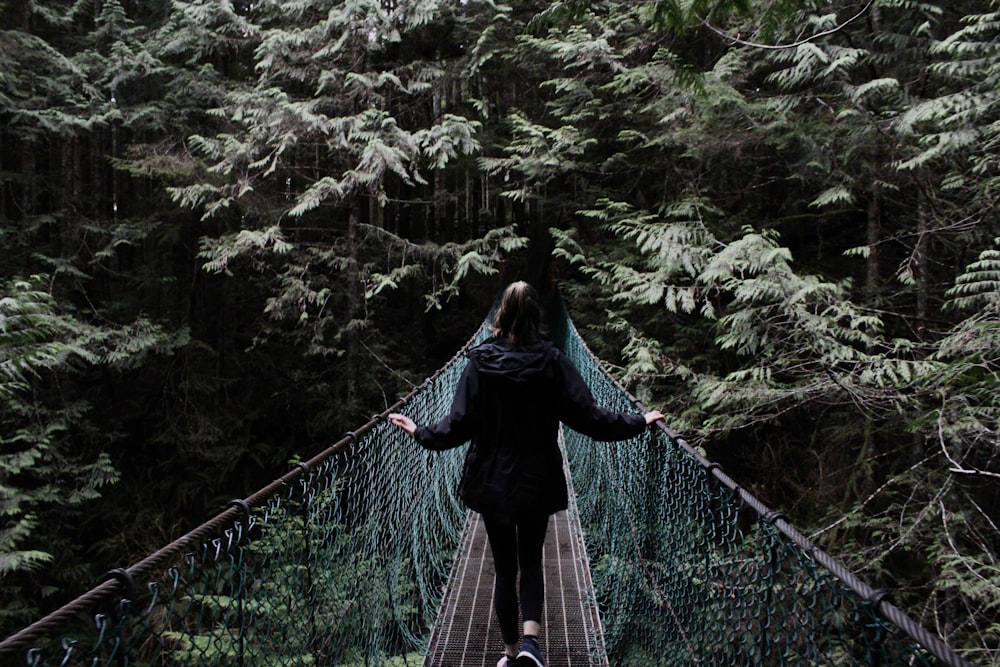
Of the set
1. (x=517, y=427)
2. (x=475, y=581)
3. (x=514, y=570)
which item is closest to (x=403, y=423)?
(x=517, y=427)

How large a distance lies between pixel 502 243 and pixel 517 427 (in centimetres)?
451

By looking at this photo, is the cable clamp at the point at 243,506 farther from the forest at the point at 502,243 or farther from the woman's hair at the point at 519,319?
the forest at the point at 502,243

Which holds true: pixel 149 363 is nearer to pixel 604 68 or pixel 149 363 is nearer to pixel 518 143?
pixel 518 143

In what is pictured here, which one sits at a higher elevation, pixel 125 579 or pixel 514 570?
pixel 125 579

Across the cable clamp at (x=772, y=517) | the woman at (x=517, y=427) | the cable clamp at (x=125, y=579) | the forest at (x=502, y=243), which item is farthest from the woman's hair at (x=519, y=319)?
the forest at (x=502, y=243)

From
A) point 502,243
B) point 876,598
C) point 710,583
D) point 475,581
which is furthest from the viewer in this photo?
point 502,243

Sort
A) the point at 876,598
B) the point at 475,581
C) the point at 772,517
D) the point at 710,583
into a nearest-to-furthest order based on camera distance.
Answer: the point at 876,598, the point at 772,517, the point at 710,583, the point at 475,581

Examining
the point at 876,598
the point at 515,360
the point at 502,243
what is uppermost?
the point at 502,243

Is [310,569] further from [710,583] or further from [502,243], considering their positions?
[502,243]

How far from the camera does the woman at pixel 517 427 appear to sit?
4.50 ft

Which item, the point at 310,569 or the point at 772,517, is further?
the point at 310,569

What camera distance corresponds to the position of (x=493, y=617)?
1.92 meters

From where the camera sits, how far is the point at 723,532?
1168 millimetres

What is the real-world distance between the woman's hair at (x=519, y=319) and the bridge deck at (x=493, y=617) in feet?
3.09
